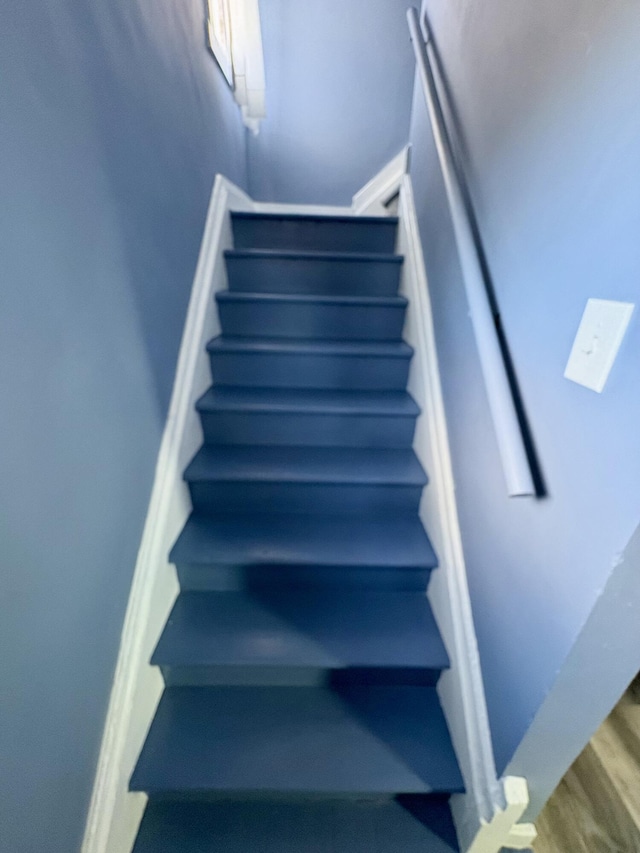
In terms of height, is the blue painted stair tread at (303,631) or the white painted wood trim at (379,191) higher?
the white painted wood trim at (379,191)

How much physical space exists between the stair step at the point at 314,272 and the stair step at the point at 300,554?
1.07 metres

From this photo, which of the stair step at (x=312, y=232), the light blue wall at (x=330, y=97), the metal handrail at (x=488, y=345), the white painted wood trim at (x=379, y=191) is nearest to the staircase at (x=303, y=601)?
the stair step at (x=312, y=232)

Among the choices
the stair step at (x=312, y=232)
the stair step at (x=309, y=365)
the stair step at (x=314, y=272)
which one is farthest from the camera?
the stair step at (x=312, y=232)

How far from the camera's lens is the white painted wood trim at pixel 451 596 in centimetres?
90

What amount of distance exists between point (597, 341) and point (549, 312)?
0.56ft

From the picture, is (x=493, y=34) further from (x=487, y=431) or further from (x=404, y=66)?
(x=404, y=66)

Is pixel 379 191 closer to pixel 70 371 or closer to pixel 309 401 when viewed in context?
pixel 309 401

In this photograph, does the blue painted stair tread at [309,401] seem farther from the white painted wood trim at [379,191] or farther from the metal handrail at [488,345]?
the white painted wood trim at [379,191]

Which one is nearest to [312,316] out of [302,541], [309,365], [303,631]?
[309,365]

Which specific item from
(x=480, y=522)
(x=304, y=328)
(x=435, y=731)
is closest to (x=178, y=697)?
(x=435, y=731)

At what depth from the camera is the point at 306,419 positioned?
149 centimetres

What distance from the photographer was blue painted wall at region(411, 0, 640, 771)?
59 cm

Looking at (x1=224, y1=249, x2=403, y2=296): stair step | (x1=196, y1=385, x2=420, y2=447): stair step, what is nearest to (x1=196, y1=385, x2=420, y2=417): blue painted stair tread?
(x1=196, y1=385, x2=420, y2=447): stair step

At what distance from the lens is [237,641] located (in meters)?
1.13
